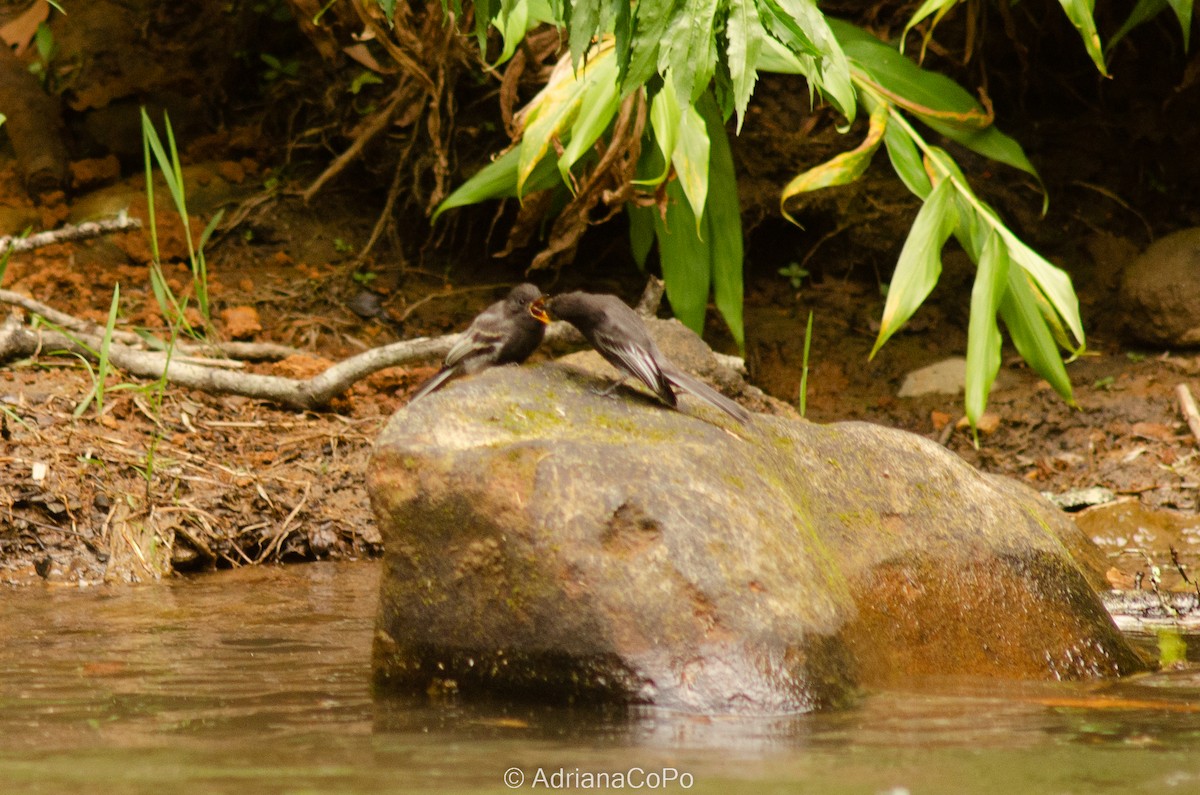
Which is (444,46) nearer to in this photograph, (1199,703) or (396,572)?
(396,572)

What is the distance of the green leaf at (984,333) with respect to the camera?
176 inches

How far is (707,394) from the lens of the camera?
2936 millimetres

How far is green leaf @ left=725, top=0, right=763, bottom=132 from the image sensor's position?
194 cm

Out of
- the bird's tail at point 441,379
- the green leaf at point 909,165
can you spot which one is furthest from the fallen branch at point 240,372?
the bird's tail at point 441,379

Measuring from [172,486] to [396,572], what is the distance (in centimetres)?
183

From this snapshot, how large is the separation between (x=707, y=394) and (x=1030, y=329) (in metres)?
2.27

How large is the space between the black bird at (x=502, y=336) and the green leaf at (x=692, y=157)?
129 cm

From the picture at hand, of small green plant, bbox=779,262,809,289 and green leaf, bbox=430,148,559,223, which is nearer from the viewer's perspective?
green leaf, bbox=430,148,559,223

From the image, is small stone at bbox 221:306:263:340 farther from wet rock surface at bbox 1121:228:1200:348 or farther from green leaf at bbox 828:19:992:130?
wet rock surface at bbox 1121:228:1200:348

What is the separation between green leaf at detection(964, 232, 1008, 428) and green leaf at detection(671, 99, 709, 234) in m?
1.05

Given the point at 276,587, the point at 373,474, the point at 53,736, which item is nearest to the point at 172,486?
the point at 276,587

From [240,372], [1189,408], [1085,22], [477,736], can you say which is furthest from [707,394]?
[1189,408]

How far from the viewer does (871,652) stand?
2.63 metres

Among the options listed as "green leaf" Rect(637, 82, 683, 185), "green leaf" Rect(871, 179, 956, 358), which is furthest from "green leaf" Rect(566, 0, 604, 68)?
"green leaf" Rect(871, 179, 956, 358)
